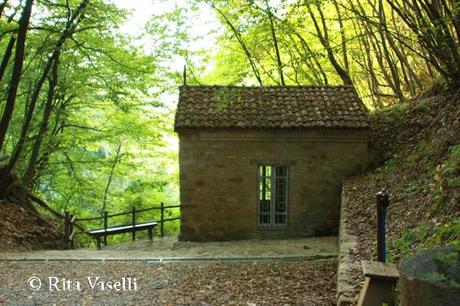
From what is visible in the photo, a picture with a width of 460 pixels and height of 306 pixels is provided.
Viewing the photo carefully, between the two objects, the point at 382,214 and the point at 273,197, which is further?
the point at 273,197

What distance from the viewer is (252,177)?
12.7m

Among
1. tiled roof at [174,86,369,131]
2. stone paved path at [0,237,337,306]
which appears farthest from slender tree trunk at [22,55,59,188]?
stone paved path at [0,237,337,306]

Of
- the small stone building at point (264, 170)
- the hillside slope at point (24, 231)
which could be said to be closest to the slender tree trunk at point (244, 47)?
the small stone building at point (264, 170)

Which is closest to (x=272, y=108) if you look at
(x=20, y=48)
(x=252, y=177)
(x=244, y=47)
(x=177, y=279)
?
(x=252, y=177)

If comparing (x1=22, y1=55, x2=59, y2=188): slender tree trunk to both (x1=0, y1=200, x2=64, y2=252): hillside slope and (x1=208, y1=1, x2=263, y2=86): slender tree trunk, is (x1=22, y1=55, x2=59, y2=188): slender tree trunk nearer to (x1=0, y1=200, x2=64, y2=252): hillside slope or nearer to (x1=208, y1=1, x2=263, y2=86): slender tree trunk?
(x1=0, y1=200, x2=64, y2=252): hillside slope

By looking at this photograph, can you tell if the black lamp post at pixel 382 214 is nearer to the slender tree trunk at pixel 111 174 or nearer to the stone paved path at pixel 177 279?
the stone paved path at pixel 177 279

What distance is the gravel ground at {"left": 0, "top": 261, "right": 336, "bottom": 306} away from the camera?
627 cm

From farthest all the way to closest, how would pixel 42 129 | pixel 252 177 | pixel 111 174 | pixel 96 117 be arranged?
pixel 111 174
pixel 96 117
pixel 42 129
pixel 252 177

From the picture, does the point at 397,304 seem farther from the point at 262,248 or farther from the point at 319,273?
the point at 262,248

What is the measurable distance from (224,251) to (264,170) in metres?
3.05

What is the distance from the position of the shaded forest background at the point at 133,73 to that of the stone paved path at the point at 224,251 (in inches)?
138

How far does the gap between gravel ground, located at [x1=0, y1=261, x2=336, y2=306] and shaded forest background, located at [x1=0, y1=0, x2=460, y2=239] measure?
16.3 ft

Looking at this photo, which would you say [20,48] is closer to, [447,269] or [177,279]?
[177,279]

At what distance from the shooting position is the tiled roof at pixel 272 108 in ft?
41.3
